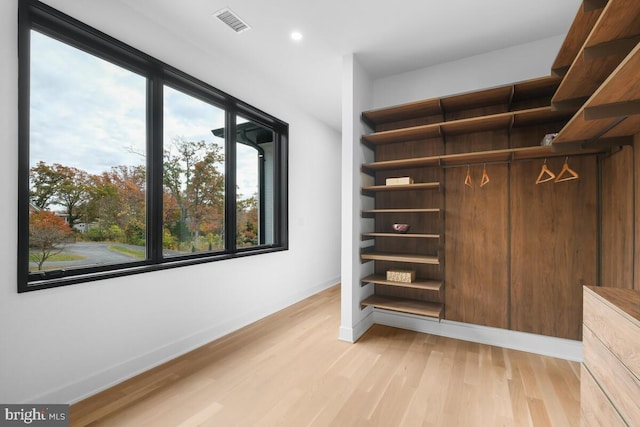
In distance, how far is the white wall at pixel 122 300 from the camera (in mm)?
1584

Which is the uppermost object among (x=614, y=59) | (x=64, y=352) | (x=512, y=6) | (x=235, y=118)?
(x=512, y=6)

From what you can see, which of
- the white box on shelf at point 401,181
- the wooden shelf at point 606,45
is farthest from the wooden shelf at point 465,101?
the white box on shelf at point 401,181

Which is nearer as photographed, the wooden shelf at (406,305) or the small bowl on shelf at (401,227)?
the wooden shelf at (406,305)

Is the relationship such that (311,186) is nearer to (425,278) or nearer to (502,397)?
(425,278)

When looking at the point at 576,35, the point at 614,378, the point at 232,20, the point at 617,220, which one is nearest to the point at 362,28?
the point at 232,20

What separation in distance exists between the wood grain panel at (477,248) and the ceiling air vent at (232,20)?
2397 millimetres

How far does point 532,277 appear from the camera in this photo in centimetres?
257

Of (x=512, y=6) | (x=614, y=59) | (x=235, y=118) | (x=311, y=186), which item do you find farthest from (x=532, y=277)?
(x=235, y=118)

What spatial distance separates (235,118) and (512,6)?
2.68m

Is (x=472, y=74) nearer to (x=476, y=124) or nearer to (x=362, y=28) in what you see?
(x=476, y=124)

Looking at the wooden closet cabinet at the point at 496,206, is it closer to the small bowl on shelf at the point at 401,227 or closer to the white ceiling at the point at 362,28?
the small bowl on shelf at the point at 401,227

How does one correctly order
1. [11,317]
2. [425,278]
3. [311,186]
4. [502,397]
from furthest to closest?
[311,186]
[425,278]
[502,397]
[11,317]

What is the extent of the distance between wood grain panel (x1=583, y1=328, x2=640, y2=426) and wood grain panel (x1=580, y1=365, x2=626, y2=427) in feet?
0.10

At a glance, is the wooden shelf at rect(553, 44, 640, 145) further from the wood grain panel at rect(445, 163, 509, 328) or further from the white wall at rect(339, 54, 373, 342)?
the white wall at rect(339, 54, 373, 342)
